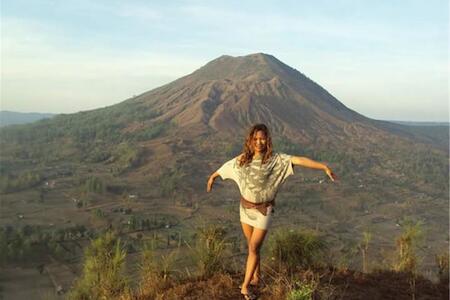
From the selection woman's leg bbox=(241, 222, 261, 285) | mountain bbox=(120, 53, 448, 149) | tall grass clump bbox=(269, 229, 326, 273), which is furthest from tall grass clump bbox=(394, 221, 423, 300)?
mountain bbox=(120, 53, 448, 149)

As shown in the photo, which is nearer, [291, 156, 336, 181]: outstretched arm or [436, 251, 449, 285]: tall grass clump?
[291, 156, 336, 181]: outstretched arm

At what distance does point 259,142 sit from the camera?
15.3 ft

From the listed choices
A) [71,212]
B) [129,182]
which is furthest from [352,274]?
[129,182]

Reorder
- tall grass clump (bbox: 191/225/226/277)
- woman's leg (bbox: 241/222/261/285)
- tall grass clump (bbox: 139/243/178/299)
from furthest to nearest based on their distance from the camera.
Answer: tall grass clump (bbox: 191/225/226/277)
tall grass clump (bbox: 139/243/178/299)
woman's leg (bbox: 241/222/261/285)

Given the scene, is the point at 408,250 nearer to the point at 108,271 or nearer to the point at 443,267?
the point at 443,267

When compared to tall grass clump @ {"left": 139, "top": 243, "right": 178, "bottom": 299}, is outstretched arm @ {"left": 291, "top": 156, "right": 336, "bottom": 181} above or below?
above

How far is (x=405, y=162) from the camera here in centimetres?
7425

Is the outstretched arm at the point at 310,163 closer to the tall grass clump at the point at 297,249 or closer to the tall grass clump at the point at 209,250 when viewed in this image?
the tall grass clump at the point at 209,250

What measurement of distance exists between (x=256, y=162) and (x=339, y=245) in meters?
29.9

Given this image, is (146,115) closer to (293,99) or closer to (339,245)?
(293,99)

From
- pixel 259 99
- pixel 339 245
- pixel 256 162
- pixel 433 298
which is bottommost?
pixel 339 245

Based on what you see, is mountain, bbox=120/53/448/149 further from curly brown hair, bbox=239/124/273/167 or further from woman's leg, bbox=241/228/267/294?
woman's leg, bbox=241/228/267/294

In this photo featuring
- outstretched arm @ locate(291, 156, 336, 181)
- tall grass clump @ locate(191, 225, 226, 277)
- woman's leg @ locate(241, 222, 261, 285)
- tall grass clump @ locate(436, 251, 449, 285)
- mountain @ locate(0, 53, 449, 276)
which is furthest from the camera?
mountain @ locate(0, 53, 449, 276)

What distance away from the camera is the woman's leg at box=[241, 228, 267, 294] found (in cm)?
459
